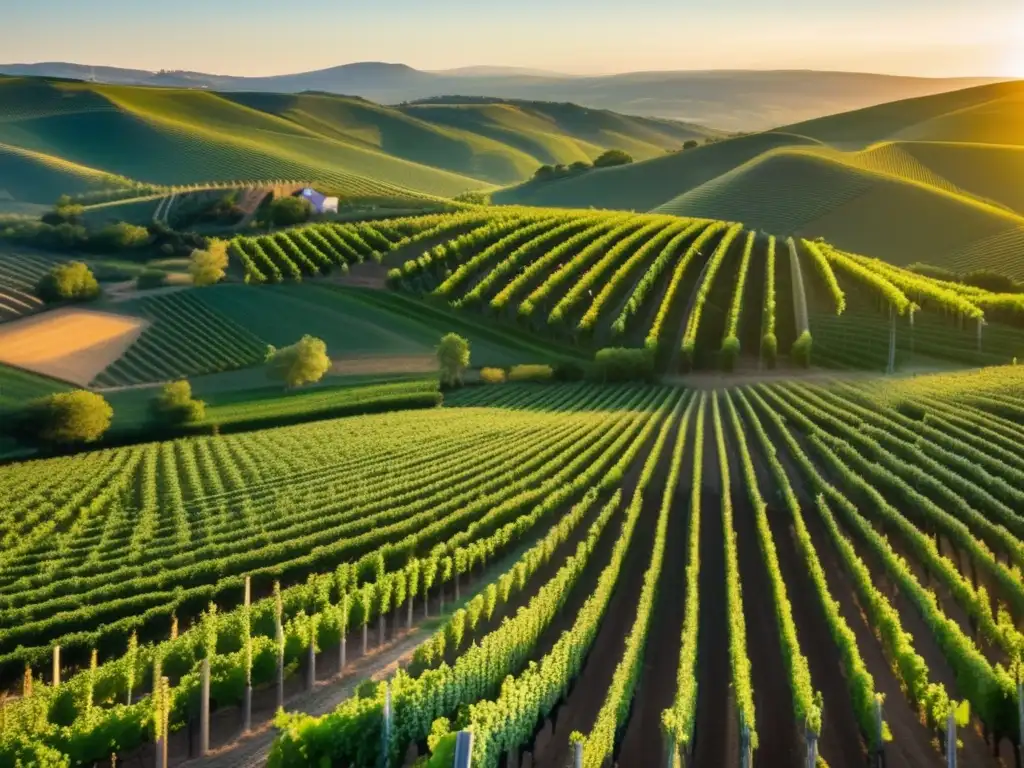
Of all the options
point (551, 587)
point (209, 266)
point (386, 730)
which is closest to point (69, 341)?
point (209, 266)

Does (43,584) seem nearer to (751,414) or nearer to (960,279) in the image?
(751,414)

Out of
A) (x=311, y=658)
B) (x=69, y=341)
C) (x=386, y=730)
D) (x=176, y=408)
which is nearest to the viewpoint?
(x=386, y=730)

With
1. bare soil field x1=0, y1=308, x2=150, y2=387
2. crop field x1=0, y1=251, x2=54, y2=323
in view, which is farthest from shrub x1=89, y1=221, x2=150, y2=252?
bare soil field x1=0, y1=308, x2=150, y2=387

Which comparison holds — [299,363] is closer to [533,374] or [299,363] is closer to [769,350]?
[533,374]

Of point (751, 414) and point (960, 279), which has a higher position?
point (960, 279)

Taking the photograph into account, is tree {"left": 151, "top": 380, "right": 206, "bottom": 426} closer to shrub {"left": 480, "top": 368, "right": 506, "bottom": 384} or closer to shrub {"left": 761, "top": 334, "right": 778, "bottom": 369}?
shrub {"left": 480, "top": 368, "right": 506, "bottom": 384}

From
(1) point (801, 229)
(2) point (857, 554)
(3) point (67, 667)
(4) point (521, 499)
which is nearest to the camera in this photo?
(3) point (67, 667)

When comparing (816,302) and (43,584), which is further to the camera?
(816,302)

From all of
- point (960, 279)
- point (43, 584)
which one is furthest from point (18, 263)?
point (960, 279)
